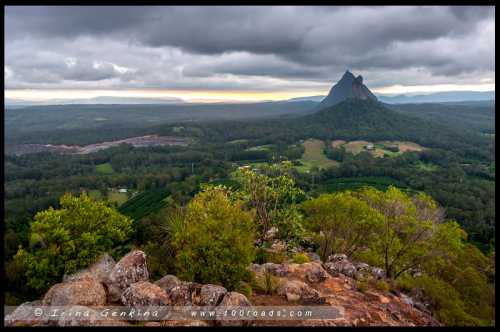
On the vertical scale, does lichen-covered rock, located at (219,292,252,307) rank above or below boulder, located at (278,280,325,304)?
above

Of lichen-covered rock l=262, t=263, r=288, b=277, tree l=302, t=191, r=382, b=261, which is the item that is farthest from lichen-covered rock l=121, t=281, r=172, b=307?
tree l=302, t=191, r=382, b=261

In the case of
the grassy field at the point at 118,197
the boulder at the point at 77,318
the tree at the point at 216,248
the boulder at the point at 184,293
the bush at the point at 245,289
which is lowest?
the grassy field at the point at 118,197

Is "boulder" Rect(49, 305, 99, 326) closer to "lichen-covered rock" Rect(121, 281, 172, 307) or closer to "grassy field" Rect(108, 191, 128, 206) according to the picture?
"lichen-covered rock" Rect(121, 281, 172, 307)

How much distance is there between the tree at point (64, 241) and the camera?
19.1 m

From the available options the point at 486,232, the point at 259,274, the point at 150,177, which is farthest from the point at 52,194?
the point at 486,232

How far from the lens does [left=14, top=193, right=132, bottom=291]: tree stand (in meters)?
19.1

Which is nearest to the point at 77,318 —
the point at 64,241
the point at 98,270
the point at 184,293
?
the point at 184,293

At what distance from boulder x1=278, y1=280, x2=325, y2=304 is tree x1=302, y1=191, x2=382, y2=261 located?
9.98 meters

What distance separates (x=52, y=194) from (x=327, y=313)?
454ft

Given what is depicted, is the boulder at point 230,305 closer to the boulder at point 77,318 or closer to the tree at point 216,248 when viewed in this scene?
the tree at point 216,248

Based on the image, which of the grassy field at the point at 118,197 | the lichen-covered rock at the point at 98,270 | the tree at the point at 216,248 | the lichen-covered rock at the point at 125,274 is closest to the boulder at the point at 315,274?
the tree at the point at 216,248

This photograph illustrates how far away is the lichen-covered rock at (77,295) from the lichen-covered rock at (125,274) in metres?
0.87

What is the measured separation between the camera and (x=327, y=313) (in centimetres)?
1552
